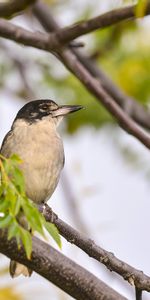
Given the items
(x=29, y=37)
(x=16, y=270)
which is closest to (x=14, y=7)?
(x=29, y=37)

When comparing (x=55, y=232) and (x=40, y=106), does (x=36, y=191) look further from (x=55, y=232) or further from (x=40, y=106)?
(x=55, y=232)

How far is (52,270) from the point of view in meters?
4.30

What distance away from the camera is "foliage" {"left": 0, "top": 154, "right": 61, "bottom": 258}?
3896mm

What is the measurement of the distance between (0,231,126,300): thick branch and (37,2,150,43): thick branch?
142 cm

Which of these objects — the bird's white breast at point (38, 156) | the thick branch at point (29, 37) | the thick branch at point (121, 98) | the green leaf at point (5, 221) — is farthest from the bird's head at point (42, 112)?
the green leaf at point (5, 221)

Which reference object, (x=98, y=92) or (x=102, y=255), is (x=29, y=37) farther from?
(x=102, y=255)

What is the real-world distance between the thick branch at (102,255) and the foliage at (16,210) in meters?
0.40

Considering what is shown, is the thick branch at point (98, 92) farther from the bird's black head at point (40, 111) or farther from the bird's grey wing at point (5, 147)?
the bird's black head at point (40, 111)

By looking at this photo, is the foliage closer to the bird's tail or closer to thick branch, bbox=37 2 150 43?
thick branch, bbox=37 2 150 43

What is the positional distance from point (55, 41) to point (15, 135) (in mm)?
850

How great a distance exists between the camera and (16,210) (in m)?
3.88

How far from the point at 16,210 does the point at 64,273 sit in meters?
0.55

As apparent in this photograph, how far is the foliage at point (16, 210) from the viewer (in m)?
3.90

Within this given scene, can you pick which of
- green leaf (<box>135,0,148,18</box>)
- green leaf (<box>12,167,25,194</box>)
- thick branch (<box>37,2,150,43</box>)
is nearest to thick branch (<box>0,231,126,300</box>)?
green leaf (<box>12,167,25,194</box>)
